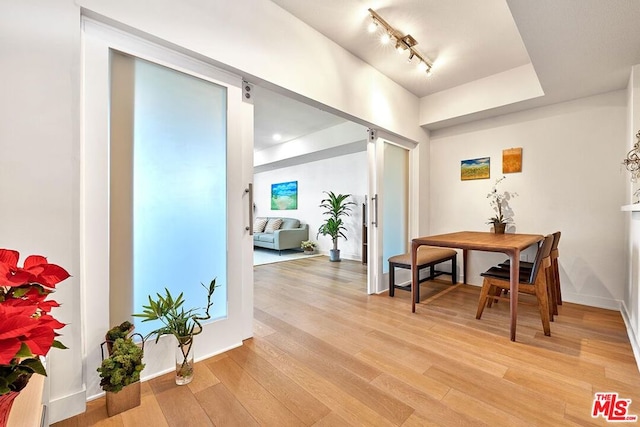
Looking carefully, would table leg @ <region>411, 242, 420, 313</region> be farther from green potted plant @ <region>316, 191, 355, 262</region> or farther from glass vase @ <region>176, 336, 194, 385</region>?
green potted plant @ <region>316, 191, 355, 262</region>

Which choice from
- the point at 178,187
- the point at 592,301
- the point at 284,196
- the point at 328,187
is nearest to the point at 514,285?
the point at 592,301

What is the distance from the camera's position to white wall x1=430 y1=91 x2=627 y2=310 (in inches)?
112

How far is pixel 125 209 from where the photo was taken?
161 cm

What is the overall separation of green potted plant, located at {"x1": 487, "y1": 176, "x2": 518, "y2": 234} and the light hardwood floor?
115 centimetres

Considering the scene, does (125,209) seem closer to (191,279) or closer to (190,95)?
(191,279)

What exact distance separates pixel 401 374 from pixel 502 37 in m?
3.08

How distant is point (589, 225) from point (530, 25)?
233 cm

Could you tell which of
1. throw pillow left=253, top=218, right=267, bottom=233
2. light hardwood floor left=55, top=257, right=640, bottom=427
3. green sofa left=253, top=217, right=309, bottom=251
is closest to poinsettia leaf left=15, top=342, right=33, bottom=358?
light hardwood floor left=55, top=257, right=640, bottom=427

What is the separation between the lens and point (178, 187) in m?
1.82

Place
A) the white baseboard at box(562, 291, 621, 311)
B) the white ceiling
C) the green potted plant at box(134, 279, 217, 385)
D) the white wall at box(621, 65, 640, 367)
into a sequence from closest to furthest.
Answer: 1. the green potted plant at box(134, 279, 217, 385)
2. the white ceiling
3. the white wall at box(621, 65, 640, 367)
4. the white baseboard at box(562, 291, 621, 311)

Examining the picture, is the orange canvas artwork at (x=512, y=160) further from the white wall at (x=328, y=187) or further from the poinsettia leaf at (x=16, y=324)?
the poinsettia leaf at (x=16, y=324)

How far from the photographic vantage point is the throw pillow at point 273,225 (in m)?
7.06

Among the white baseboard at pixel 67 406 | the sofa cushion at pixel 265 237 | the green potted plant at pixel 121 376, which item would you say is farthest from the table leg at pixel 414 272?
the sofa cushion at pixel 265 237

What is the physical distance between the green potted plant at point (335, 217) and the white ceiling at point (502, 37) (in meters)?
2.84
